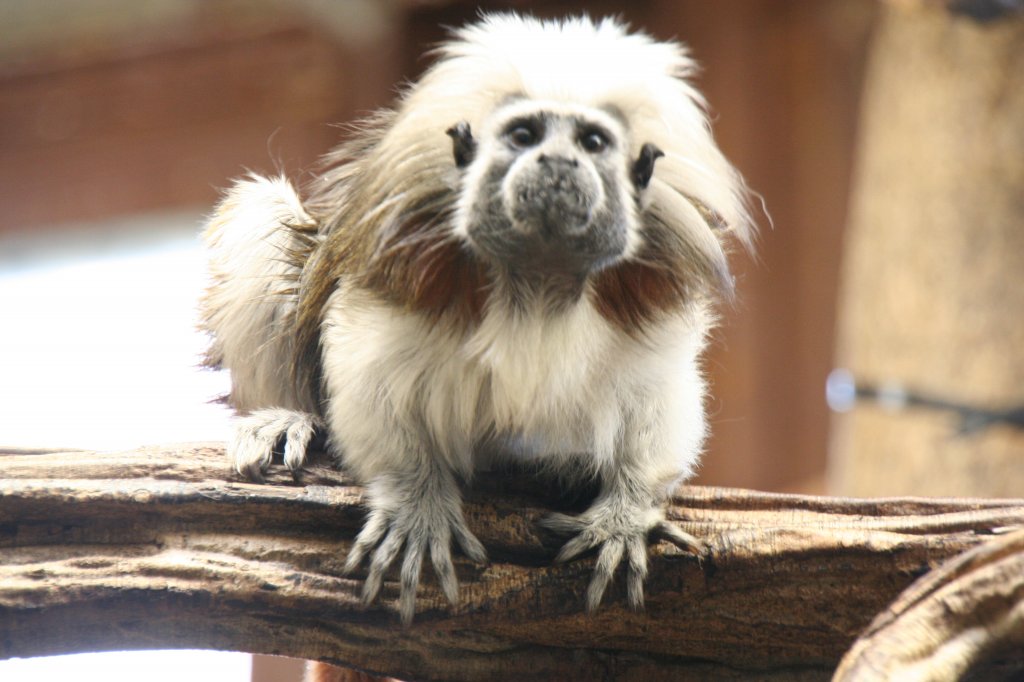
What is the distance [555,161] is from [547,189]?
0.18 ft

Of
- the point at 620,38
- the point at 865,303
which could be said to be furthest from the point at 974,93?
the point at 620,38

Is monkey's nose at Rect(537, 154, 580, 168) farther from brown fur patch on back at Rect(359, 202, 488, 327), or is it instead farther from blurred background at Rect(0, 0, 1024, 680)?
blurred background at Rect(0, 0, 1024, 680)

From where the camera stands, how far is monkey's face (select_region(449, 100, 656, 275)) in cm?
216

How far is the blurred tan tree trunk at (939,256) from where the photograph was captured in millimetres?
3960

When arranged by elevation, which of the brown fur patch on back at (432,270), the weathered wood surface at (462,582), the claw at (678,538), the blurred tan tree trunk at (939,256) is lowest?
the weathered wood surface at (462,582)

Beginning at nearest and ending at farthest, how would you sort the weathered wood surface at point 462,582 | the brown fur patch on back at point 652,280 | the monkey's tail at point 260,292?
the weathered wood surface at point 462,582
the brown fur patch on back at point 652,280
the monkey's tail at point 260,292

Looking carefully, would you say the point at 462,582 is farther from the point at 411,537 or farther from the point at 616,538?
the point at 616,538

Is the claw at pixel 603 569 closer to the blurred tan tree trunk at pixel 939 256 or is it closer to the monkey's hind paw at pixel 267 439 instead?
the monkey's hind paw at pixel 267 439

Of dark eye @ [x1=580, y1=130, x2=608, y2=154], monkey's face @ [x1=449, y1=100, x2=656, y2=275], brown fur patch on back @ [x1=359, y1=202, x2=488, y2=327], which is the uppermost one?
dark eye @ [x1=580, y1=130, x2=608, y2=154]

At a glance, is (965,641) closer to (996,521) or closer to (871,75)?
(996,521)

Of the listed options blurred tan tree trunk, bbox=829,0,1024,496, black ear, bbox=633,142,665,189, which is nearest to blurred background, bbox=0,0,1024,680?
blurred tan tree trunk, bbox=829,0,1024,496

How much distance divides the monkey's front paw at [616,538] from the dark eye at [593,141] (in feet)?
2.32

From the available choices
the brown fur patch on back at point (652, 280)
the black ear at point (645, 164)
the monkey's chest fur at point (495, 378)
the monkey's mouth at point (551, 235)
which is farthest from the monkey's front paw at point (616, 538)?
the black ear at point (645, 164)

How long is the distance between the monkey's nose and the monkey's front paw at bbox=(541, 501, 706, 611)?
2.25 feet
